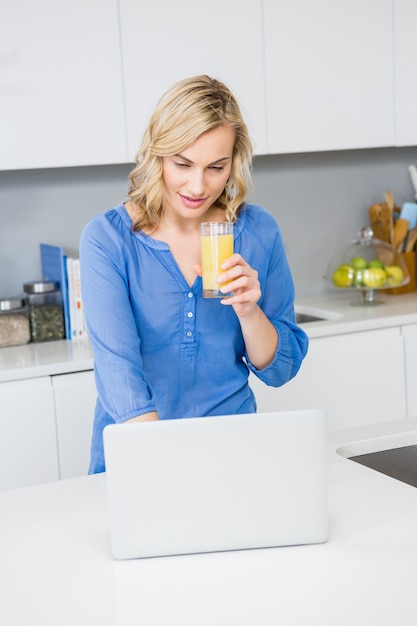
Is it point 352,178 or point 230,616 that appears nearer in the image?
point 230,616

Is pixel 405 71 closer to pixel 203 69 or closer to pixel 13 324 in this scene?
pixel 203 69

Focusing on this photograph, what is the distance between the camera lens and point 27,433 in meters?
2.67

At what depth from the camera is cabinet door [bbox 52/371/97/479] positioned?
107 inches

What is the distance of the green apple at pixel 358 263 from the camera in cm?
341

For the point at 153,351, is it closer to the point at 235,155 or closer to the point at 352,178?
the point at 235,155

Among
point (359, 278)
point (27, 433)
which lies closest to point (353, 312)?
point (359, 278)

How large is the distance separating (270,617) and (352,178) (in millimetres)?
2910

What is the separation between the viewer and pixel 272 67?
3.10 metres

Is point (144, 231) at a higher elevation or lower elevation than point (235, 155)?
lower

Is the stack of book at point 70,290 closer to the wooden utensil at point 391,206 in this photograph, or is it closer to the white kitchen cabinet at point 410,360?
the white kitchen cabinet at point 410,360

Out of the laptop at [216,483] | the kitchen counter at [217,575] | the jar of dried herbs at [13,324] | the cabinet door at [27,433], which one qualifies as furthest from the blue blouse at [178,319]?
the jar of dried herbs at [13,324]

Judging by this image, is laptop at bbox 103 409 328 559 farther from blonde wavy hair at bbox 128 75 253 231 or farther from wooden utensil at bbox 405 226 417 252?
wooden utensil at bbox 405 226 417 252

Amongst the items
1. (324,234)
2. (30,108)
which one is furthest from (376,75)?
(30,108)

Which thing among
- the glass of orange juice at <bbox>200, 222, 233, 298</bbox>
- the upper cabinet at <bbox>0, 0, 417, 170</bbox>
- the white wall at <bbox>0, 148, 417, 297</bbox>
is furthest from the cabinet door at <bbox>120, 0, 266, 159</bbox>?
the glass of orange juice at <bbox>200, 222, 233, 298</bbox>
